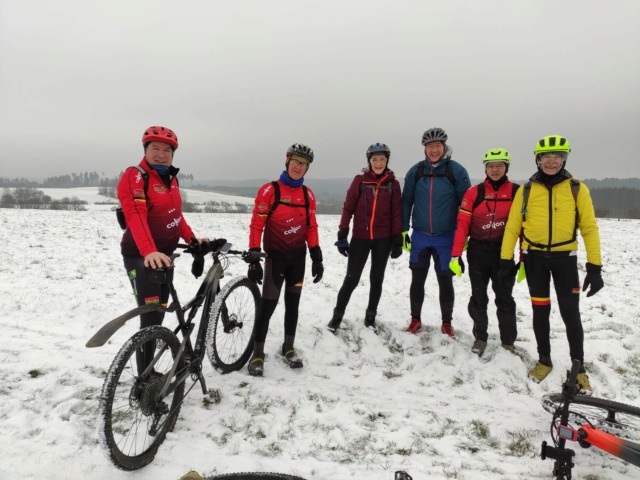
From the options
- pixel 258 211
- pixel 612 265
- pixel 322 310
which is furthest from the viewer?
pixel 612 265

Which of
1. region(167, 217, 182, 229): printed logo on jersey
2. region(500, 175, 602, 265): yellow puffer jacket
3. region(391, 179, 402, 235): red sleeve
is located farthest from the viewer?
region(391, 179, 402, 235): red sleeve

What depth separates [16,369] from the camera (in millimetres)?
4590

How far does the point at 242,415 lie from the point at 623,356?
19.1 ft

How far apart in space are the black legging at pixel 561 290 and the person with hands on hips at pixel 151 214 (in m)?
4.45

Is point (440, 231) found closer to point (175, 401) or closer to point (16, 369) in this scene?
point (175, 401)

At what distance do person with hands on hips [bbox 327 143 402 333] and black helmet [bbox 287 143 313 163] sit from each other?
1326 millimetres

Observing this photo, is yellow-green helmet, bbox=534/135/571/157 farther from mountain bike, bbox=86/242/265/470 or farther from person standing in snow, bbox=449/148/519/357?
mountain bike, bbox=86/242/265/470

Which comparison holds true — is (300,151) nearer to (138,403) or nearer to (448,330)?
(138,403)

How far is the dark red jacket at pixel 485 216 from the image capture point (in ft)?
17.3

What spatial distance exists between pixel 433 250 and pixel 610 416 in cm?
305

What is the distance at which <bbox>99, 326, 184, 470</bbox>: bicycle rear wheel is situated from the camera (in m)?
2.81

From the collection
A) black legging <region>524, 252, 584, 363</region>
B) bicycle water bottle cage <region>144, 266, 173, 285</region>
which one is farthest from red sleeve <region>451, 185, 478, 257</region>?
bicycle water bottle cage <region>144, 266, 173, 285</region>

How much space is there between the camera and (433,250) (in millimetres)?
6020

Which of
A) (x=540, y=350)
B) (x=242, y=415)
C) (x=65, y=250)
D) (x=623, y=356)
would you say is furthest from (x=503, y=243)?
(x=65, y=250)
